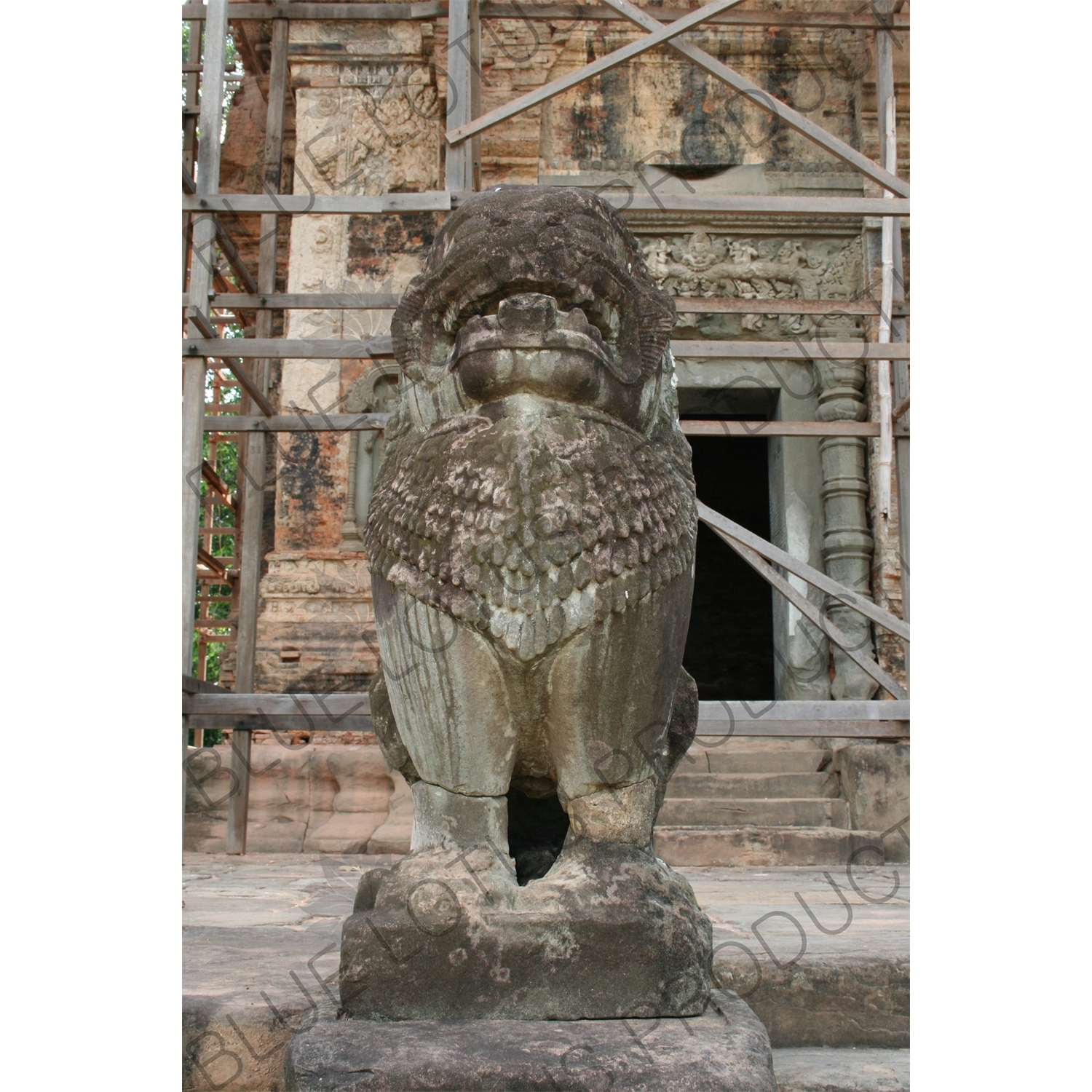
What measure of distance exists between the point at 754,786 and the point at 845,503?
5.35 ft

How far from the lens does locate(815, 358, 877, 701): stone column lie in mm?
5574

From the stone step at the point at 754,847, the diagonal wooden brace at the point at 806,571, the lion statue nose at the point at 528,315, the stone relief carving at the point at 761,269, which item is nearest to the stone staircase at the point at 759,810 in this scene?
the stone step at the point at 754,847

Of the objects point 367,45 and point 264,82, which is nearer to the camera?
point 367,45

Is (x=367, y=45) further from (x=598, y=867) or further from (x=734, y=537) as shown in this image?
(x=598, y=867)

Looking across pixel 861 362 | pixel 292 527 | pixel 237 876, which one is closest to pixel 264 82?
pixel 292 527

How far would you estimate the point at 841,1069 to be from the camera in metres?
1.66

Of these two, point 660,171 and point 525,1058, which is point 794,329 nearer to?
point 660,171

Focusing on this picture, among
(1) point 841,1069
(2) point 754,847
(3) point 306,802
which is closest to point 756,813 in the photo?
(2) point 754,847

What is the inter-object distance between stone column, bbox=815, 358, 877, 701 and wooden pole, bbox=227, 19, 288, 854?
9.48 feet

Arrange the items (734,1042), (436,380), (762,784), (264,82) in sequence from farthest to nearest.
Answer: (264,82), (762,784), (436,380), (734,1042)

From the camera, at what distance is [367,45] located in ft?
19.2

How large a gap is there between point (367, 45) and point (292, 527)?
8.76 feet

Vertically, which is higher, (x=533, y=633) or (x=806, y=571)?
(x=806, y=571)

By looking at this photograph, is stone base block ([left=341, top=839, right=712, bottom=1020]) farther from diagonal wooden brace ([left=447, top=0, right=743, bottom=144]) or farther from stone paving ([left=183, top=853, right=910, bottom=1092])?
diagonal wooden brace ([left=447, top=0, right=743, bottom=144])
